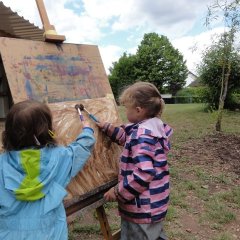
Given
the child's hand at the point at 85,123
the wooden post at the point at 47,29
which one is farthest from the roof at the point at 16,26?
→ the child's hand at the point at 85,123

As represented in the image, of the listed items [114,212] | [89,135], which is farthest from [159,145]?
[114,212]

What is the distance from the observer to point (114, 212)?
464 centimetres

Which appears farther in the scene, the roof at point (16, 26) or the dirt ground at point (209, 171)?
the dirt ground at point (209, 171)

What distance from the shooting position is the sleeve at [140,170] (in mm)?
2311

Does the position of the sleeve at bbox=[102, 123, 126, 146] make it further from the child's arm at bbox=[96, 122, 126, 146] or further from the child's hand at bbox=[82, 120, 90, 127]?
the child's hand at bbox=[82, 120, 90, 127]

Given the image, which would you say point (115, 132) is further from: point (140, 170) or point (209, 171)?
point (209, 171)

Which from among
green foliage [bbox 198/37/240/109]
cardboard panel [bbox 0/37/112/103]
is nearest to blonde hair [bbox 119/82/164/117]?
cardboard panel [bbox 0/37/112/103]

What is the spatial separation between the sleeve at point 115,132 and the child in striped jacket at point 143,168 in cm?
26

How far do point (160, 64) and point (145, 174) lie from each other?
47.9 metres

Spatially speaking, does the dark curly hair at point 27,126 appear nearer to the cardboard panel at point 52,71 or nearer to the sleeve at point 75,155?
the sleeve at point 75,155

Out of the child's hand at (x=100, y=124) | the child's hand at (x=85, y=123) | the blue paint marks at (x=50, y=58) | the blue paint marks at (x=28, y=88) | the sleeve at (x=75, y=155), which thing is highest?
the blue paint marks at (x=50, y=58)

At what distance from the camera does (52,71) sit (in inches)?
110

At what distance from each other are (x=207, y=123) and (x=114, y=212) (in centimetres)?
811

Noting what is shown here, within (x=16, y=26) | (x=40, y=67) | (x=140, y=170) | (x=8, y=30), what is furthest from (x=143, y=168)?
(x=8, y=30)
